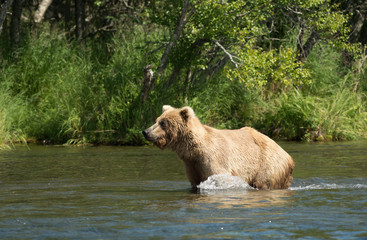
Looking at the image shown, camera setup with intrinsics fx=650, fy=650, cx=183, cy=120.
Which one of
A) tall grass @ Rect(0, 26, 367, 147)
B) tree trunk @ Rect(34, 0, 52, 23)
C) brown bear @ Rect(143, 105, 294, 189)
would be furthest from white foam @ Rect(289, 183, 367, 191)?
tree trunk @ Rect(34, 0, 52, 23)

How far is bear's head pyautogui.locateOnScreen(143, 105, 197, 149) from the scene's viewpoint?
28.7 feet

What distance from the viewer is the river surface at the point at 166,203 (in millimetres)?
6145

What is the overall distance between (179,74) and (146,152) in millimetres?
4227

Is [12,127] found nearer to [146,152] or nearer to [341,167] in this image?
[146,152]

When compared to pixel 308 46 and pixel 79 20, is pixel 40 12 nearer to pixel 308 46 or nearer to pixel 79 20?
pixel 79 20

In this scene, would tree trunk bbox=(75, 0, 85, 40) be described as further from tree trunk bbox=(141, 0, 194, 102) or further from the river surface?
the river surface

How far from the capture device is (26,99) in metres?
19.0

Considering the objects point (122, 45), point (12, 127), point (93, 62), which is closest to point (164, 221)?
point (12, 127)

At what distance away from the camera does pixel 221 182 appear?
28.7 ft

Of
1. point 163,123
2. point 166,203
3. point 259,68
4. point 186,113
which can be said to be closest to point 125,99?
point 259,68

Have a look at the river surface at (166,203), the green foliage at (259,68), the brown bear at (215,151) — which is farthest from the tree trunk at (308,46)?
the brown bear at (215,151)

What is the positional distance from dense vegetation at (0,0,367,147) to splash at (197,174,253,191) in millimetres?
8438

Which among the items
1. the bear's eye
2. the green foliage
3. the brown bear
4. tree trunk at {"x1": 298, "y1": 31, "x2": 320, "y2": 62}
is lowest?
the brown bear

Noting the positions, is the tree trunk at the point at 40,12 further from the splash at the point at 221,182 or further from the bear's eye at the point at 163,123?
the splash at the point at 221,182
